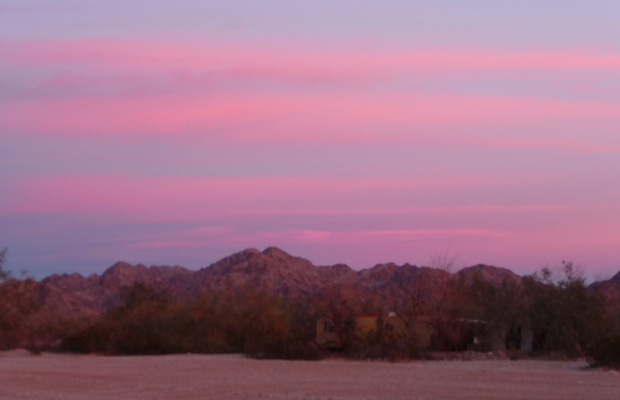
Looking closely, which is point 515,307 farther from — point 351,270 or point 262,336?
point 351,270

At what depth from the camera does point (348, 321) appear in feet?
120

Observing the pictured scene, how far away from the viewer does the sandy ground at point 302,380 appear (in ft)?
63.8

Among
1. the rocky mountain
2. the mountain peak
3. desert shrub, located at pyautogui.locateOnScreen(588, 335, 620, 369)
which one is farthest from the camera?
the mountain peak

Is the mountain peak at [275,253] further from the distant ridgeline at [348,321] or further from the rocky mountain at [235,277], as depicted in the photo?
the distant ridgeline at [348,321]

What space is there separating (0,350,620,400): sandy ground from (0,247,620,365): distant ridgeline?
9.57ft

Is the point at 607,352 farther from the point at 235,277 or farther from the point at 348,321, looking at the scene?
the point at 235,277

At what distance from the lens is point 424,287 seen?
3778 centimetres

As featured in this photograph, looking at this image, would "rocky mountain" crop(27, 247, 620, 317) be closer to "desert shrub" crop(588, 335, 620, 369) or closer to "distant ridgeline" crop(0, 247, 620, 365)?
"distant ridgeline" crop(0, 247, 620, 365)

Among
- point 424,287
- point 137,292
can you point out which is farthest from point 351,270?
point 424,287

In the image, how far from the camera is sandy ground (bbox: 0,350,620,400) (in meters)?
19.4

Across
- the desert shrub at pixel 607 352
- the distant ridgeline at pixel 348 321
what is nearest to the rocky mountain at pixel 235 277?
the distant ridgeline at pixel 348 321

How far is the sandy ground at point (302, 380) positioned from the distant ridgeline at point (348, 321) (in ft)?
9.57

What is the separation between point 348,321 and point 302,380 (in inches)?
516

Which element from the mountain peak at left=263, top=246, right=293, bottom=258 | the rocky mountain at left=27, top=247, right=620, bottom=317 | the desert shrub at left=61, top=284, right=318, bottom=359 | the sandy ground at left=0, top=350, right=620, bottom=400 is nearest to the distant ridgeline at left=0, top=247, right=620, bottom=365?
the desert shrub at left=61, top=284, right=318, bottom=359
